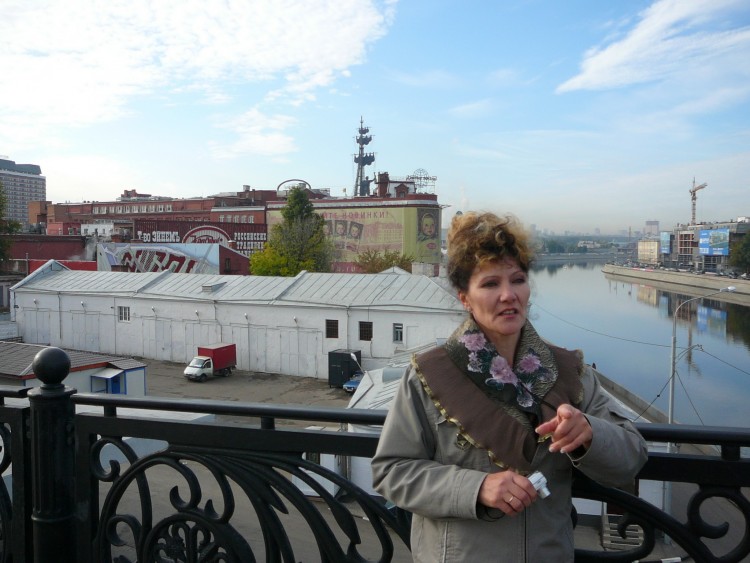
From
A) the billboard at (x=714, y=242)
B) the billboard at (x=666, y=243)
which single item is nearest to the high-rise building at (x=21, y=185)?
the billboard at (x=714, y=242)

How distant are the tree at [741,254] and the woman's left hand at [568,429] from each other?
92.1 meters

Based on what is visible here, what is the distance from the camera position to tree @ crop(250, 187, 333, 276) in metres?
42.8

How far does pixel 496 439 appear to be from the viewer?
5.07 ft

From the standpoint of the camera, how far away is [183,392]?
74.8 feet

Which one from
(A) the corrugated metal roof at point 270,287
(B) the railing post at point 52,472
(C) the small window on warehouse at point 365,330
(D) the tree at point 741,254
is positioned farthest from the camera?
(D) the tree at point 741,254

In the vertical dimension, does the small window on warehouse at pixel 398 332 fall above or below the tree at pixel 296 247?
below

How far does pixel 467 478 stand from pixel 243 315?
25198 millimetres

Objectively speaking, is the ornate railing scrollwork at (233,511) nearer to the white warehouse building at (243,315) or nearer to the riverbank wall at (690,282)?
the white warehouse building at (243,315)

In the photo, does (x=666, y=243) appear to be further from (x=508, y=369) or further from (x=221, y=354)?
(x=508, y=369)

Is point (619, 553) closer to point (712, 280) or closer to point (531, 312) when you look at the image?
point (531, 312)

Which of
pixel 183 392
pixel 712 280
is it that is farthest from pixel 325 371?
pixel 712 280

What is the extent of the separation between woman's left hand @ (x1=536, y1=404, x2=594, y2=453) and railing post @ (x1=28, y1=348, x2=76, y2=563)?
185 centimetres

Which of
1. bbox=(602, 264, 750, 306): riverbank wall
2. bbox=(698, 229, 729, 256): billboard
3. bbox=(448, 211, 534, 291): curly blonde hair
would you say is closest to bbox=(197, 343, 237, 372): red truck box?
bbox=(448, 211, 534, 291): curly blonde hair

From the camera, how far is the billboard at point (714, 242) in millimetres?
95588
